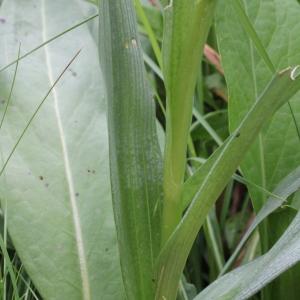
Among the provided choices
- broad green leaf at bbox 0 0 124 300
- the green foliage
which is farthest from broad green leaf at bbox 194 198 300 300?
broad green leaf at bbox 0 0 124 300

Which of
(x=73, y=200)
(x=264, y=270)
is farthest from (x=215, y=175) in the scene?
(x=73, y=200)

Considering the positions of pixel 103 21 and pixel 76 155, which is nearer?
pixel 103 21

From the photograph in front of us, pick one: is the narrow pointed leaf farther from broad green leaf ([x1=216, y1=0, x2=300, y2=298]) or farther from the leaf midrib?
the leaf midrib

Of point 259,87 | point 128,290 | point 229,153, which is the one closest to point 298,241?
point 229,153

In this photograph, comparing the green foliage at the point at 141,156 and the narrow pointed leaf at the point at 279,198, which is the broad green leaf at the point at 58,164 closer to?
the green foliage at the point at 141,156

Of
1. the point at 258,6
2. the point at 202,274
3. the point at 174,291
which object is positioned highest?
the point at 258,6

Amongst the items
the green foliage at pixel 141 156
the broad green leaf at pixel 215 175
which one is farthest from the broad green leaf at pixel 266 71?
the broad green leaf at pixel 215 175

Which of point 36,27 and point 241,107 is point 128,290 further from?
point 36,27
